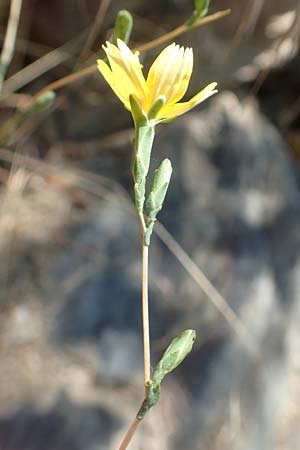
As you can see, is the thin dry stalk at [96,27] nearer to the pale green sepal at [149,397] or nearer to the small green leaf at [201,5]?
the small green leaf at [201,5]

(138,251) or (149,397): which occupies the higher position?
(138,251)

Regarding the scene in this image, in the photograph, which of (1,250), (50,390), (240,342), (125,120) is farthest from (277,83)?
(50,390)

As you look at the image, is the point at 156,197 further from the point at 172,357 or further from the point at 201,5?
the point at 201,5

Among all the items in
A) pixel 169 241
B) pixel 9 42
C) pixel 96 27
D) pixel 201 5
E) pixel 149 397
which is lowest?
pixel 149 397

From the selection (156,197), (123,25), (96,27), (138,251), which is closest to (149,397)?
(156,197)

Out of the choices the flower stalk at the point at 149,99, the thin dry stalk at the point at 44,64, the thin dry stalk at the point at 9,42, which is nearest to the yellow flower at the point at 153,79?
the flower stalk at the point at 149,99

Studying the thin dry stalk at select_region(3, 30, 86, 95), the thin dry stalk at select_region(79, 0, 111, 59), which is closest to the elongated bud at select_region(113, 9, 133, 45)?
the thin dry stalk at select_region(79, 0, 111, 59)

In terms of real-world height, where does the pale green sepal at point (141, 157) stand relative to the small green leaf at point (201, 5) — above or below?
below
